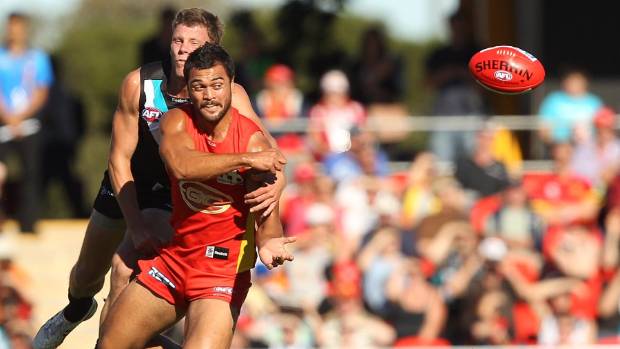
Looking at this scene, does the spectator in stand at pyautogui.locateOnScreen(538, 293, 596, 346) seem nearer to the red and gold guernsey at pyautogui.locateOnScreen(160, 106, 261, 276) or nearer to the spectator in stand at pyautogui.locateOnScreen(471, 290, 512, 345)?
the spectator in stand at pyautogui.locateOnScreen(471, 290, 512, 345)

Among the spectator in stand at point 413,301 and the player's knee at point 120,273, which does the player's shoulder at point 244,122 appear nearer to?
the player's knee at point 120,273

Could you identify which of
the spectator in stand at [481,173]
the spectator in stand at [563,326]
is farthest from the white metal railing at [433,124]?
the spectator in stand at [563,326]

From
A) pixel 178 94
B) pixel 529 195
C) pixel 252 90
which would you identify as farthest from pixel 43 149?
pixel 178 94

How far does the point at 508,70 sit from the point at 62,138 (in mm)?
6923

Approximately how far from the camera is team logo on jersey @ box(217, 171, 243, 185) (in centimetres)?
740

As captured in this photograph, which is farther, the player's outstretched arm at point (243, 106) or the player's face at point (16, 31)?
the player's face at point (16, 31)

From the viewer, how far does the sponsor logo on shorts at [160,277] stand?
→ 7.58 metres

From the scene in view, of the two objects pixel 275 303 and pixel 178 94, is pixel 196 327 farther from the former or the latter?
pixel 275 303

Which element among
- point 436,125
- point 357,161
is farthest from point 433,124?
point 357,161

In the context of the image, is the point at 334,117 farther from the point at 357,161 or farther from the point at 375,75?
the point at 375,75

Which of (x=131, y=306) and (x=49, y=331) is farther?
(x=49, y=331)

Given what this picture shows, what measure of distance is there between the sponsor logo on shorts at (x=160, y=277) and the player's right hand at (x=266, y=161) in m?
0.86

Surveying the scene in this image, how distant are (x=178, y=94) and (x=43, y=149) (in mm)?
6294

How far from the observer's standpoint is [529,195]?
1343 cm
